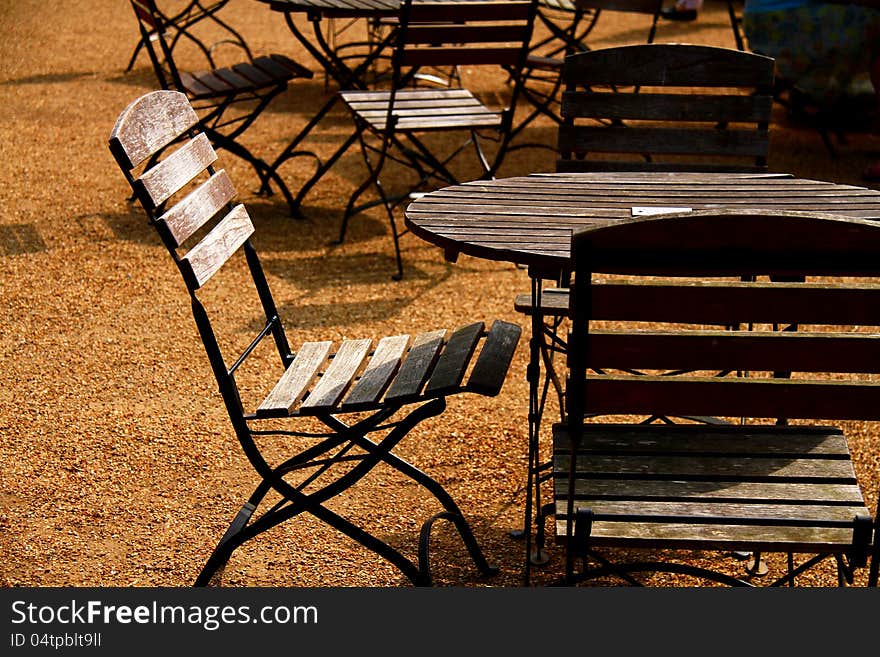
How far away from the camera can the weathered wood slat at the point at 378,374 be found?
292 centimetres

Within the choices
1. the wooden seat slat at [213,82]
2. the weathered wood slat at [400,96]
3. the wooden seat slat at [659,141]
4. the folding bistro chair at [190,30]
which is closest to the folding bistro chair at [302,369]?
the wooden seat slat at [659,141]

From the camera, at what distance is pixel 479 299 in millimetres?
5445

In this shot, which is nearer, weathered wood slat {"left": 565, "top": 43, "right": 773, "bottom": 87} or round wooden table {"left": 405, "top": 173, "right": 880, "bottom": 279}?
round wooden table {"left": 405, "top": 173, "right": 880, "bottom": 279}

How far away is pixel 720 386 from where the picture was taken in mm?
2477

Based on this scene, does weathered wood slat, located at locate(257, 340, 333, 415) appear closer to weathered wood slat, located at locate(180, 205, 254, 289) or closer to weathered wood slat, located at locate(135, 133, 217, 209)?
weathered wood slat, located at locate(180, 205, 254, 289)

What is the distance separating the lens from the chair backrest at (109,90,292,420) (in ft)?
9.30

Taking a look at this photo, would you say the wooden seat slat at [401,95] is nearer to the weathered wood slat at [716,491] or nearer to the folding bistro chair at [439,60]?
the folding bistro chair at [439,60]

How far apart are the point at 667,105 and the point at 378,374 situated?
1826 millimetres

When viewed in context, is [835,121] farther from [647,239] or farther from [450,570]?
[647,239]

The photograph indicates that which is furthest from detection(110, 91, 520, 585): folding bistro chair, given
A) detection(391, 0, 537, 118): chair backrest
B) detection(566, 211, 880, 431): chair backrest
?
detection(391, 0, 537, 118): chair backrest

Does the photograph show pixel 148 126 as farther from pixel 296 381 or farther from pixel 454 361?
pixel 454 361

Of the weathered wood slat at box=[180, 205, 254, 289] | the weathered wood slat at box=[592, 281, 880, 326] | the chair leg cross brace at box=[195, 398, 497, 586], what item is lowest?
the chair leg cross brace at box=[195, 398, 497, 586]

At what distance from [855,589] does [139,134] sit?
2.03 metres

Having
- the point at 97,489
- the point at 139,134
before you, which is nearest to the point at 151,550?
the point at 97,489
